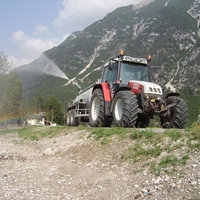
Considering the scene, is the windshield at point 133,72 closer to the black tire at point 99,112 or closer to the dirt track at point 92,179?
the black tire at point 99,112

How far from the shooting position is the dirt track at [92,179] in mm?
3504

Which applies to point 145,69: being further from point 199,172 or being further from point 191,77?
point 191,77

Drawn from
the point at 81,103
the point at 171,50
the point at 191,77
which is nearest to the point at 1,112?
the point at 81,103

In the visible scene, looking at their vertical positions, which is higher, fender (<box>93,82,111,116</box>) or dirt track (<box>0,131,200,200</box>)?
fender (<box>93,82,111,116</box>)

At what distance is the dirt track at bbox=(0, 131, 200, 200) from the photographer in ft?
11.5

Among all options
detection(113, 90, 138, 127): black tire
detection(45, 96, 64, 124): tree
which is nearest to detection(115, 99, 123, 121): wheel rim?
detection(113, 90, 138, 127): black tire

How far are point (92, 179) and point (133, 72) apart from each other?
612 cm

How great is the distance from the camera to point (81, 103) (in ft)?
47.5

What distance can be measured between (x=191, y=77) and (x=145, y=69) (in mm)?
157630

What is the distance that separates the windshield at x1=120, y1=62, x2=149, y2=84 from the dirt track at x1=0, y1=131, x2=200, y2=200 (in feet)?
12.1

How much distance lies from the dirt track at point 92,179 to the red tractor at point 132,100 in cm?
197

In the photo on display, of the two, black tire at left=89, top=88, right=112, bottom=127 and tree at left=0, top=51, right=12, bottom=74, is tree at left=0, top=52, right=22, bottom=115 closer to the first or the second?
tree at left=0, top=51, right=12, bottom=74

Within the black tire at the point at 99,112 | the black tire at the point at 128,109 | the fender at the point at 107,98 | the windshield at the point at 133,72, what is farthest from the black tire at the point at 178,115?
the black tire at the point at 99,112

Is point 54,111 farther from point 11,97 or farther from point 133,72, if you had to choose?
point 133,72
